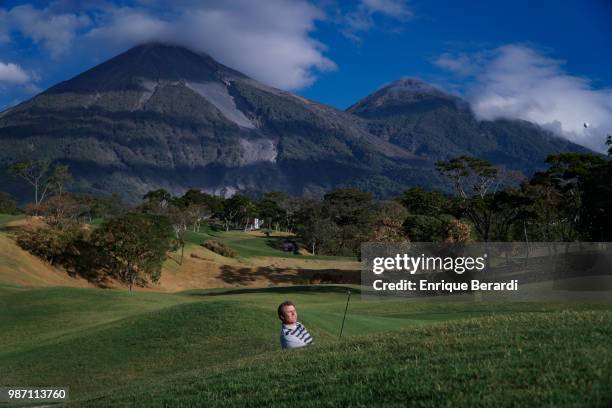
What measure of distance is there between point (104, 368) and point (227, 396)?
33.7 ft

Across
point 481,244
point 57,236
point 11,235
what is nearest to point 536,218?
point 481,244

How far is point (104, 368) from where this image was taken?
1788 centimetres

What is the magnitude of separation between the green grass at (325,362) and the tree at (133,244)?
36149mm

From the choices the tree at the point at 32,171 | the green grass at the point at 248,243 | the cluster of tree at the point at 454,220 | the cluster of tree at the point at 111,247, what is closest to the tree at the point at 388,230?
the cluster of tree at the point at 454,220

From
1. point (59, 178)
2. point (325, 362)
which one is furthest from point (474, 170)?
point (325, 362)

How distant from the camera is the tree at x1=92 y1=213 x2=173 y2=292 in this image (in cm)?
5916

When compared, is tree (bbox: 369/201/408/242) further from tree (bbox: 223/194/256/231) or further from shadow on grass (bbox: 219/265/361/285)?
tree (bbox: 223/194/256/231)

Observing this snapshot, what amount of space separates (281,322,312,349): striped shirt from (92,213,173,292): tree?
49001 mm

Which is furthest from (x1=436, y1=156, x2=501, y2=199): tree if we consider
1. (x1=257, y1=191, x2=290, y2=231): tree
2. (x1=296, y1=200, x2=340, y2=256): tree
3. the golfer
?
(x1=257, y1=191, x2=290, y2=231): tree

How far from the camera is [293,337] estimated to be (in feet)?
39.7

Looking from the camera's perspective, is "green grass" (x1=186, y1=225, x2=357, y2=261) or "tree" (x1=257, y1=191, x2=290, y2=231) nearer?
"green grass" (x1=186, y1=225, x2=357, y2=261)

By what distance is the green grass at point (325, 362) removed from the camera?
23.4 feet

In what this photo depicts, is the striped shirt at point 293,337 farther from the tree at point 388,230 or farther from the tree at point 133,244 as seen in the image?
the tree at point 133,244

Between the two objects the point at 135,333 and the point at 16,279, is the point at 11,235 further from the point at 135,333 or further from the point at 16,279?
the point at 135,333
